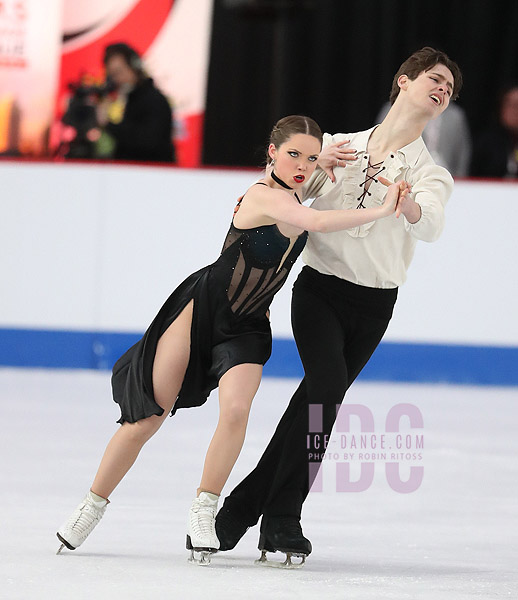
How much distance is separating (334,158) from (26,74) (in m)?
5.48

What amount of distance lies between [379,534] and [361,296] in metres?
0.66

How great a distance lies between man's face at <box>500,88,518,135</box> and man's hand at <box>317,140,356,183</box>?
372 centimetres

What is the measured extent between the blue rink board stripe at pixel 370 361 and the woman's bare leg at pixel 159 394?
319 centimetres

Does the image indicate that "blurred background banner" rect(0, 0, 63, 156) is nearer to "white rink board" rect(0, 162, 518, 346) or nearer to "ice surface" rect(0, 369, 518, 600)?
"white rink board" rect(0, 162, 518, 346)

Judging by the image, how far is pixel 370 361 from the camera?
579 centimetres

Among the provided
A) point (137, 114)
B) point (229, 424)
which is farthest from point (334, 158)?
point (137, 114)

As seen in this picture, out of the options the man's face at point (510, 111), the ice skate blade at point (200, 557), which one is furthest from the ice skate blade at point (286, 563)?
the man's face at point (510, 111)

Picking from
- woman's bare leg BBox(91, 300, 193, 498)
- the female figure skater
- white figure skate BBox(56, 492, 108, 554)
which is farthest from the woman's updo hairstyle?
white figure skate BBox(56, 492, 108, 554)

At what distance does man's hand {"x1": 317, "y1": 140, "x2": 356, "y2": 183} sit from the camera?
8.98 feet

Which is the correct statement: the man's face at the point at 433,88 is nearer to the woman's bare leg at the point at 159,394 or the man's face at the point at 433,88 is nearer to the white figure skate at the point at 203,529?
the woman's bare leg at the point at 159,394

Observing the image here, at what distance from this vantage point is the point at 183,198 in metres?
5.94

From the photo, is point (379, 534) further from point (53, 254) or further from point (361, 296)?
point (53, 254)

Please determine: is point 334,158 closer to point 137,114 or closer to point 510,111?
point 137,114

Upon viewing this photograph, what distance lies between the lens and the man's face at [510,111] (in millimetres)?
6254
